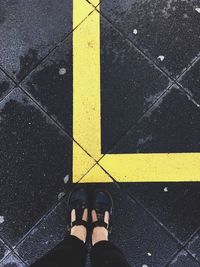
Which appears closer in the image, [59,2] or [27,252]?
[27,252]

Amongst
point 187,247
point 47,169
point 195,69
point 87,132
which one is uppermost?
point 195,69

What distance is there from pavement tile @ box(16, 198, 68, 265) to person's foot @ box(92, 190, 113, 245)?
0.25 m

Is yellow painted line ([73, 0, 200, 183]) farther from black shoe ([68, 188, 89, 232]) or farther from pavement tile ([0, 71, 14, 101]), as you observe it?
pavement tile ([0, 71, 14, 101])

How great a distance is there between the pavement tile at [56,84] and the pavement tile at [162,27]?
1.57 feet

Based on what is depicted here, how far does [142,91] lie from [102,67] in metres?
0.37

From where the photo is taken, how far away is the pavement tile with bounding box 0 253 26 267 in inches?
142

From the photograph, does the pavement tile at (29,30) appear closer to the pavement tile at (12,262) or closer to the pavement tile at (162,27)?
the pavement tile at (162,27)

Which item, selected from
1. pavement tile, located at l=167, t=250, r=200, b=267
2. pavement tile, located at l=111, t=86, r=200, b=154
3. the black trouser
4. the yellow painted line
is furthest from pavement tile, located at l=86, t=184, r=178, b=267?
pavement tile, located at l=111, t=86, r=200, b=154

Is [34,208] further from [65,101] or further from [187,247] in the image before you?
[187,247]

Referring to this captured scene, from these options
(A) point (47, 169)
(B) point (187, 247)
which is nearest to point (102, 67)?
(A) point (47, 169)

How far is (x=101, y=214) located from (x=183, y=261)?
710mm

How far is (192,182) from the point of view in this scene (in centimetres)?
361

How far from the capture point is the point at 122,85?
3.74 metres

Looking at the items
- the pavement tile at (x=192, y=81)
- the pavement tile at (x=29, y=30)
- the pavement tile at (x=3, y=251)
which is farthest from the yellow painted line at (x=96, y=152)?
the pavement tile at (x=3, y=251)
